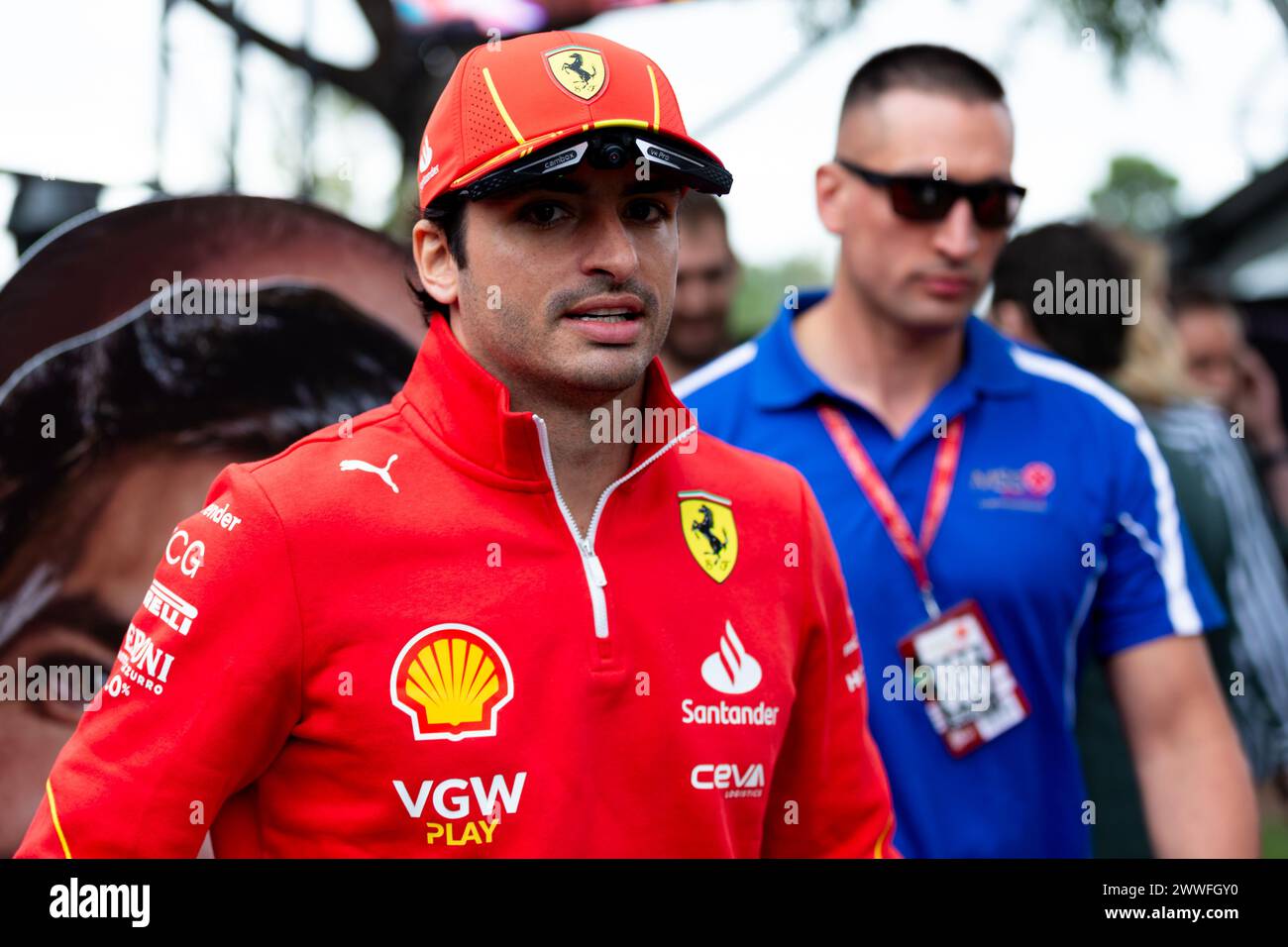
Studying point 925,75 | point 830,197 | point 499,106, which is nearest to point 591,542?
point 499,106

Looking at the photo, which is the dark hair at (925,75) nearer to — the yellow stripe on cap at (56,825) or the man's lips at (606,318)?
the man's lips at (606,318)

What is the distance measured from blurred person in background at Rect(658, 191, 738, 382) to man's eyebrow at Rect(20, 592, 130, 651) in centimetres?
223

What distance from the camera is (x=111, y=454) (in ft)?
9.52

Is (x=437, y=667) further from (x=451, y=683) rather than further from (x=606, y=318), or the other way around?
(x=606, y=318)

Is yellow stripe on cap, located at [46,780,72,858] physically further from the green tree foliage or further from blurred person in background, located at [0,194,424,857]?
the green tree foliage

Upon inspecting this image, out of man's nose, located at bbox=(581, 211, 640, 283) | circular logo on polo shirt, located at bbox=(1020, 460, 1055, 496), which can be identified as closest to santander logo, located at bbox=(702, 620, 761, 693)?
man's nose, located at bbox=(581, 211, 640, 283)

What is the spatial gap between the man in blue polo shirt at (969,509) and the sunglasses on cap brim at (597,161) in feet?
3.71

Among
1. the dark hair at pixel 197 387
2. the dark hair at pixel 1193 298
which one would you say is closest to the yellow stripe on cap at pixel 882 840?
the dark hair at pixel 197 387

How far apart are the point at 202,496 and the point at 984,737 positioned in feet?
5.35

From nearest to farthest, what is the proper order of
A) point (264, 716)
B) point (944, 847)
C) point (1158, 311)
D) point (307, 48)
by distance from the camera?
point (264, 716)
point (944, 847)
point (307, 48)
point (1158, 311)

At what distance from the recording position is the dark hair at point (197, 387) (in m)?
2.78
